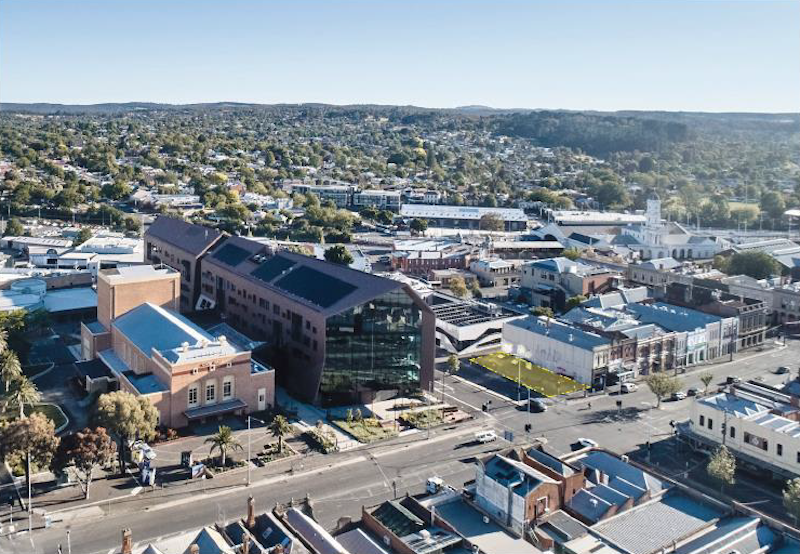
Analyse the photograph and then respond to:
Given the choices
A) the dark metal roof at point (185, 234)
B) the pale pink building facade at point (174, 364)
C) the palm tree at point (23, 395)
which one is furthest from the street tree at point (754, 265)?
the palm tree at point (23, 395)

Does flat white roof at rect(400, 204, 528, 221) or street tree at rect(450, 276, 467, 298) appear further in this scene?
flat white roof at rect(400, 204, 528, 221)

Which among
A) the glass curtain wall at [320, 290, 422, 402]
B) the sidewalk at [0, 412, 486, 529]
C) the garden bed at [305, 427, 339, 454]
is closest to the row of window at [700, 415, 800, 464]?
the sidewalk at [0, 412, 486, 529]

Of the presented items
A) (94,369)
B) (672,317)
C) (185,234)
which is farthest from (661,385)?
(185,234)

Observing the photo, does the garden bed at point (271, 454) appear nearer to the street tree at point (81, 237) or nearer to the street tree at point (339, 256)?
the street tree at point (339, 256)

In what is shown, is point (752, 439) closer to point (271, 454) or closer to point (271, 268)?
point (271, 454)

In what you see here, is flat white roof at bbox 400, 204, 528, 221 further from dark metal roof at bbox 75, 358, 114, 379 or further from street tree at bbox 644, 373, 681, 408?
dark metal roof at bbox 75, 358, 114, 379

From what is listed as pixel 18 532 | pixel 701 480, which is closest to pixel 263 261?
pixel 18 532

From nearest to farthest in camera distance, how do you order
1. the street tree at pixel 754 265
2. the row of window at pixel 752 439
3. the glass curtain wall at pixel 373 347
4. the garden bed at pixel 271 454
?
the row of window at pixel 752 439, the garden bed at pixel 271 454, the glass curtain wall at pixel 373 347, the street tree at pixel 754 265
